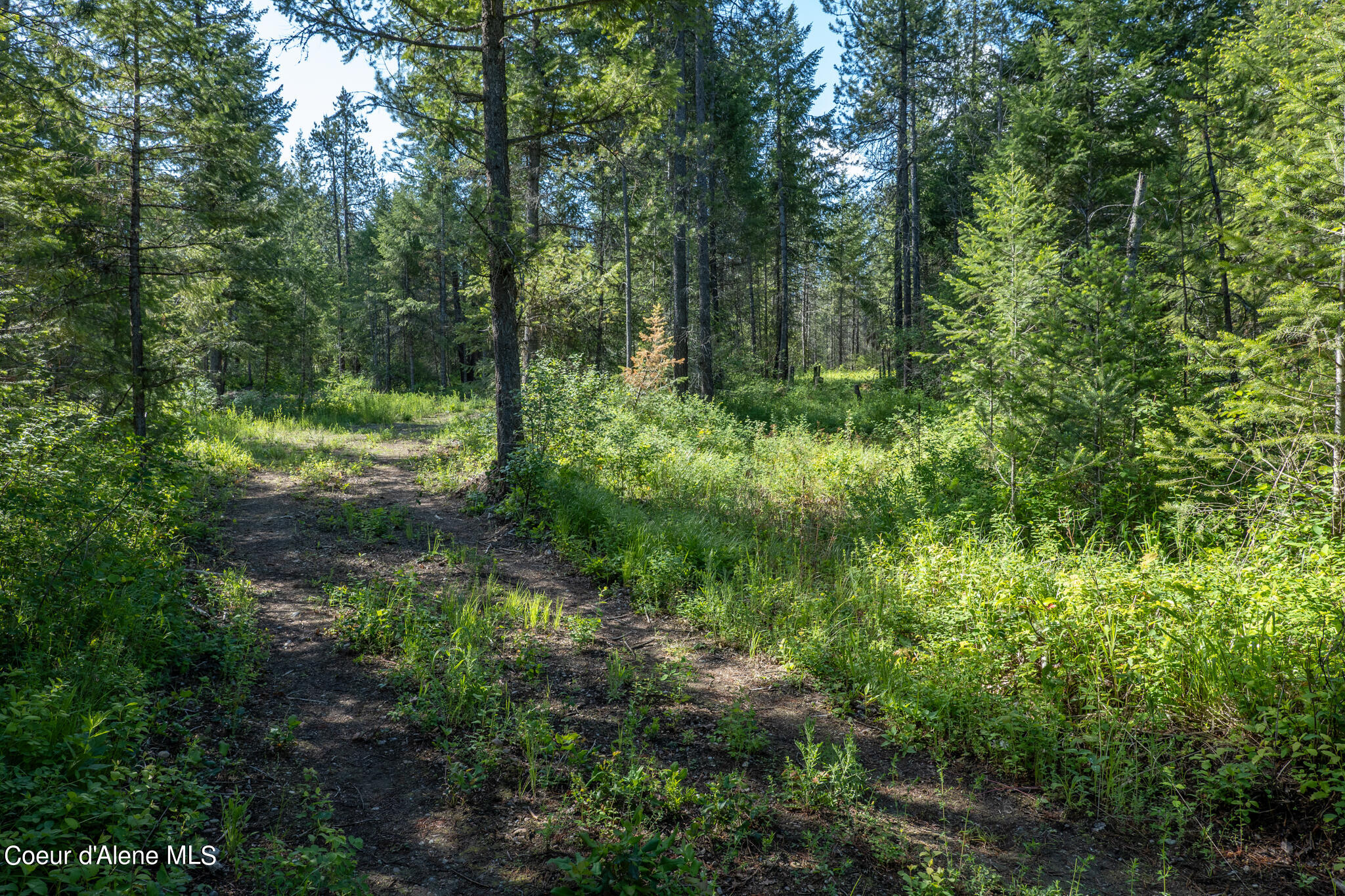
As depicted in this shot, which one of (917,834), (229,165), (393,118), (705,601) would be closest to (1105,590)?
(917,834)

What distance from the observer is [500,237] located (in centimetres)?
812

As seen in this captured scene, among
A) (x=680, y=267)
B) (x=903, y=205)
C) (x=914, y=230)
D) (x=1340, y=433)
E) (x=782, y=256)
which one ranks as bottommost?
(x=1340, y=433)

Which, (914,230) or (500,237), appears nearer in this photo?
(500,237)

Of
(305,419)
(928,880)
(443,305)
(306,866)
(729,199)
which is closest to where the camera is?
(306,866)

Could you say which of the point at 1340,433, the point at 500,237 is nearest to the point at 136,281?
the point at 500,237

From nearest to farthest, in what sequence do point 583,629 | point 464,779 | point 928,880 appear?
point 928,880 < point 464,779 < point 583,629

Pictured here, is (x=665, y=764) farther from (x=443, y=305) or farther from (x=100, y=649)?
(x=443, y=305)

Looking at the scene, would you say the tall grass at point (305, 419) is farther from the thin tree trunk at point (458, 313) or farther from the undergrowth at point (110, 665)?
the thin tree trunk at point (458, 313)

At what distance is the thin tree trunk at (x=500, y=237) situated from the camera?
26.2ft

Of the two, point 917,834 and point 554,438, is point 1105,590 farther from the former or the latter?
point 554,438

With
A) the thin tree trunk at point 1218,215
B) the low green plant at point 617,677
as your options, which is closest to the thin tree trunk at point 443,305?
the thin tree trunk at point 1218,215

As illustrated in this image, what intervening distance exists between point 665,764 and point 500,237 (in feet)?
22.6

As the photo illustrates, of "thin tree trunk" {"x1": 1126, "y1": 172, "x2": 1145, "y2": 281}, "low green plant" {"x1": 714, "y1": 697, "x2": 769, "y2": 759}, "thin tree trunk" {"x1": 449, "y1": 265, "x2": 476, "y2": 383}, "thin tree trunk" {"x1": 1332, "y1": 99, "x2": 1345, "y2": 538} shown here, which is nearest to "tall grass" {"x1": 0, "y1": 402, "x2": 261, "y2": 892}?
"low green plant" {"x1": 714, "y1": 697, "x2": 769, "y2": 759}

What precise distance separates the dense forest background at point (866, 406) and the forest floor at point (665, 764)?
0.32 m
